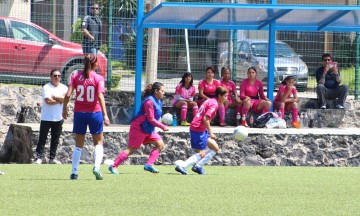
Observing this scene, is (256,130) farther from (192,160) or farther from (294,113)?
(192,160)

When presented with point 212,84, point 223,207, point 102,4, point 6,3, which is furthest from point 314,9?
point 223,207

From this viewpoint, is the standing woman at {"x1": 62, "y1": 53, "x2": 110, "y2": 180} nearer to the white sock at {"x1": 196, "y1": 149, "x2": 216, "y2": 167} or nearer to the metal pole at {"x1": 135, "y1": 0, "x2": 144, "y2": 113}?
the white sock at {"x1": 196, "y1": 149, "x2": 216, "y2": 167}

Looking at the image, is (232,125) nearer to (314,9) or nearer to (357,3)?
(314,9)

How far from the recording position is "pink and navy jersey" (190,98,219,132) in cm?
1525

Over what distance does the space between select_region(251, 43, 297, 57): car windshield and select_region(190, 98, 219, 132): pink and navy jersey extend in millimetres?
6460

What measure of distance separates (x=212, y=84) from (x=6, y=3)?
4863 millimetres

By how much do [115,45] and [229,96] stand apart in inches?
108

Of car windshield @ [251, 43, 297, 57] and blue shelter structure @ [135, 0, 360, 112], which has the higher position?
blue shelter structure @ [135, 0, 360, 112]

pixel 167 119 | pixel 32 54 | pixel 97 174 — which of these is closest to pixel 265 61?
pixel 167 119

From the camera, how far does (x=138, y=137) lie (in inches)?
612

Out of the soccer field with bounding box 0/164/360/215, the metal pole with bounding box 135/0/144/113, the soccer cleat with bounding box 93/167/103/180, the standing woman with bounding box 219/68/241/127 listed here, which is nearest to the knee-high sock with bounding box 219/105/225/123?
the standing woman with bounding box 219/68/241/127

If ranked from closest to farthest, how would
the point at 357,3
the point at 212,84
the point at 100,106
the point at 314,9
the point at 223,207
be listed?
1. the point at 223,207
2. the point at 100,106
3. the point at 314,9
4. the point at 212,84
5. the point at 357,3

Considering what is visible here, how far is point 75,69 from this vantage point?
2084cm

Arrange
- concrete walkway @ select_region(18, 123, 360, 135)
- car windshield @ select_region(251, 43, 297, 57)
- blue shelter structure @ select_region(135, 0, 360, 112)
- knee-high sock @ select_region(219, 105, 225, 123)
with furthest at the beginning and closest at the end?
car windshield @ select_region(251, 43, 297, 57), knee-high sock @ select_region(219, 105, 225, 123), blue shelter structure @ select_region(135, 0, 360, 112), concrete walkway @ select_region(18, 123, 360, 135)
